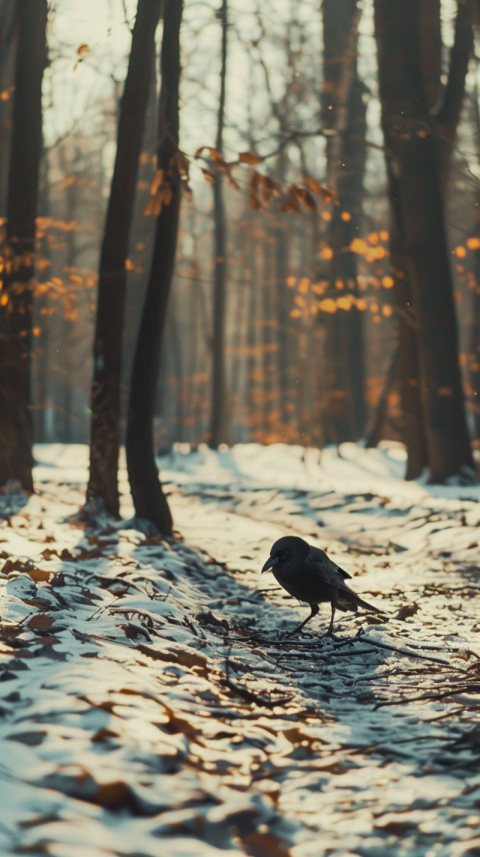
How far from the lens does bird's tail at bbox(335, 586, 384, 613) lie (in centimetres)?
523

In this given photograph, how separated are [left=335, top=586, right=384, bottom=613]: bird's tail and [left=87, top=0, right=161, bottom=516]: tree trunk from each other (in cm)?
413

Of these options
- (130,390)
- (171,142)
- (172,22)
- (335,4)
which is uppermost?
(335,4)

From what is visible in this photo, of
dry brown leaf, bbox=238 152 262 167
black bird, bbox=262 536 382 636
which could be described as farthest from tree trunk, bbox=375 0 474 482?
black bird, bbox=262 536 382 636

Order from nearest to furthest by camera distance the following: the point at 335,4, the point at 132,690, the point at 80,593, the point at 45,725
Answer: the point at 45,725
the point at 132,690
the point at 80,593
the point at 335,4

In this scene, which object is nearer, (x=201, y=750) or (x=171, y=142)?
(x=201, y=750)

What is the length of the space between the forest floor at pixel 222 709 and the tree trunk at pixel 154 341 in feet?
3.00

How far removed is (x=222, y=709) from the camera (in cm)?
352

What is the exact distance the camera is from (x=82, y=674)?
11.2ft

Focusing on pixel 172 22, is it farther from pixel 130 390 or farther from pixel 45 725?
pixel 45 725

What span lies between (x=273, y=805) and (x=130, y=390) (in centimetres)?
624

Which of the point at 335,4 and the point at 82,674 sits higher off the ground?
A: the point at 335,4

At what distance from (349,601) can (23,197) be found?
7.56 meters

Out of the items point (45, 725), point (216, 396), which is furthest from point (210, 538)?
point (216, 396)

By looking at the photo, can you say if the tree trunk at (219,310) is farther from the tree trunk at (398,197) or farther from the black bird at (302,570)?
the black bird at (302,570)
